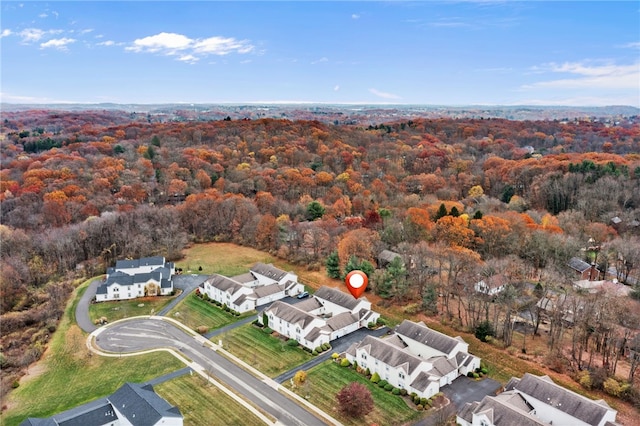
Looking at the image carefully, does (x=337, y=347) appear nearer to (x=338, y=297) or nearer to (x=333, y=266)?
(x=338, y=297)

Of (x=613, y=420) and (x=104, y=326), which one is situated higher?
(x=613, y=420)

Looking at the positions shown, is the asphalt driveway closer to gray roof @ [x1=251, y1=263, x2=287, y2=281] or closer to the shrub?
the shrub

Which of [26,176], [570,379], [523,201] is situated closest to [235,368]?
[570,379]

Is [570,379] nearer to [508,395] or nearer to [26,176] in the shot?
[508,395]

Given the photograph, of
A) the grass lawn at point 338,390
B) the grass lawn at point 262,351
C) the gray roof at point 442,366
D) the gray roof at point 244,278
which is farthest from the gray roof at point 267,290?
the gray roof at point 442,366

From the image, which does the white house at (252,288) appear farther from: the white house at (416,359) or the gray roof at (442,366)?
the gray roof at (442,366)

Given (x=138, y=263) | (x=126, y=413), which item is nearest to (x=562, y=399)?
(x=126, y=413)
